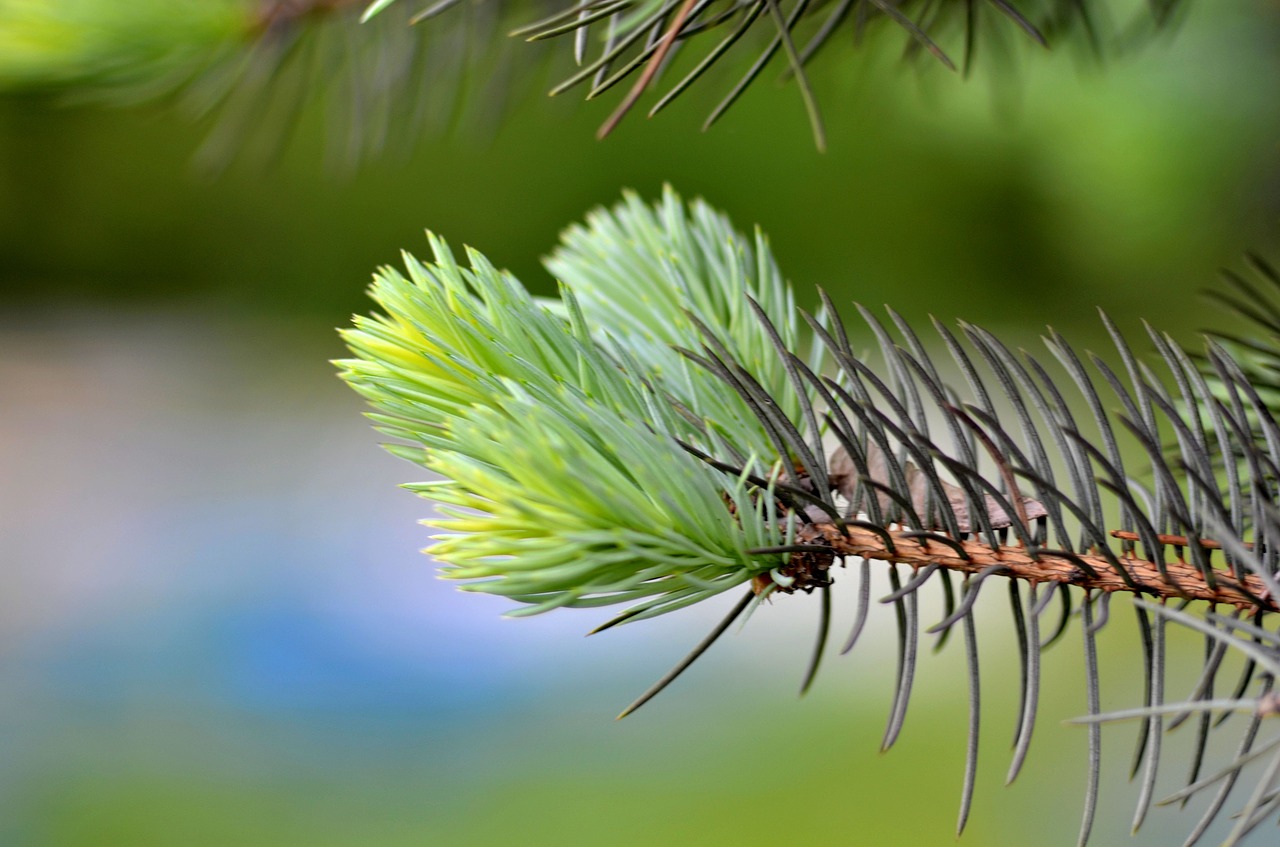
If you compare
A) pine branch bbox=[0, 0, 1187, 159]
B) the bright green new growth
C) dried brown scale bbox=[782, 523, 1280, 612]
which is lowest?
dried brown scale bbox=[782, 523, 1280, 612]

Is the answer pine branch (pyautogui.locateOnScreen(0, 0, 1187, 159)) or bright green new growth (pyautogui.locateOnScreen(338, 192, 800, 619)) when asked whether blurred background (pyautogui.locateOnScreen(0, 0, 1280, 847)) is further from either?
bright green new growth (pyautogui.locateOnScreen(338, 192, 800, 619))

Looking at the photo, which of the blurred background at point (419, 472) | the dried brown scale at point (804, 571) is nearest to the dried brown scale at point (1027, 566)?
the dried brown scale at point (804, 571)

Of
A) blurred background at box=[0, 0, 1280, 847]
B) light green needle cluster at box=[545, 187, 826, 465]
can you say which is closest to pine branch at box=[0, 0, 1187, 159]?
light green needle cluster at box=[545, 187, 826, 465]

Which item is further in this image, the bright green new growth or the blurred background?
the blurred background

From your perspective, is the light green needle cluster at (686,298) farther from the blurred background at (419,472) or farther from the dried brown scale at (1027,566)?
the blurred background at (419,472)

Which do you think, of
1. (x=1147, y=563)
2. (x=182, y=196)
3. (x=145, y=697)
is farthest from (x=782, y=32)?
(x=182, y=196)

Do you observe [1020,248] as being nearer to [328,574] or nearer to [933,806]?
[933,806]

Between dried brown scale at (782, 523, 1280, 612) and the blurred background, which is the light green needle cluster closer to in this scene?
dried brown scale at (782, 523, 1280, 612)

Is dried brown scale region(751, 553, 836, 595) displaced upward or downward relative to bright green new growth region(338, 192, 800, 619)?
downward

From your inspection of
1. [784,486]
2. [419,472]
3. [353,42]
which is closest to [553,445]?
[784,486]
